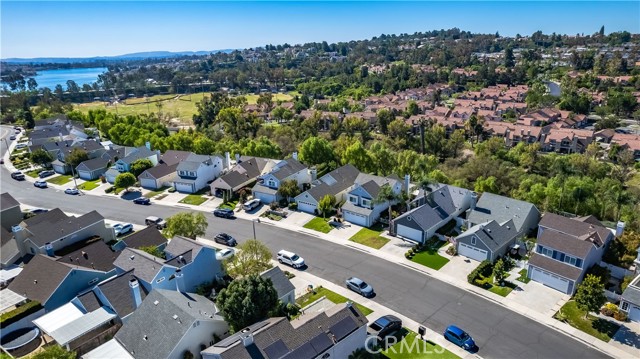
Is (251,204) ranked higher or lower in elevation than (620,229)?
lower

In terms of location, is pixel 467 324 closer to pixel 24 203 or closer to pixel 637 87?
pixel 24 203

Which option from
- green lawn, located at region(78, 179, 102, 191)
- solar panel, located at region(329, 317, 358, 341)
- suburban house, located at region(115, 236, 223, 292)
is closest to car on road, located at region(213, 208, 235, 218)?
suburban house, located at region(115, 236, 223, 292)

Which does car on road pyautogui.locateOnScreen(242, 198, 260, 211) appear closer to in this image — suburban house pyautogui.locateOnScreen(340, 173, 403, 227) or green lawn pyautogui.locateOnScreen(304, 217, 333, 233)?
green lawn pyautogui.locateOnScreen(304, 217, 333, 233)

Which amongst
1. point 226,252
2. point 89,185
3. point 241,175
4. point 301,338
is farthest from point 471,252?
point 89,185

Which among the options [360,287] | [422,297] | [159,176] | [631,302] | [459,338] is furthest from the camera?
[159,176]

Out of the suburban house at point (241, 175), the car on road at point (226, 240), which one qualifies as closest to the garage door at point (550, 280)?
the car on road at point (226, 240)

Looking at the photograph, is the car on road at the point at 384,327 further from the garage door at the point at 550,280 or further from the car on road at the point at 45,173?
the car on road at the point at 45,173

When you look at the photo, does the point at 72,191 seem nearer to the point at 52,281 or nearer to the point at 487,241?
the point at 52,281
